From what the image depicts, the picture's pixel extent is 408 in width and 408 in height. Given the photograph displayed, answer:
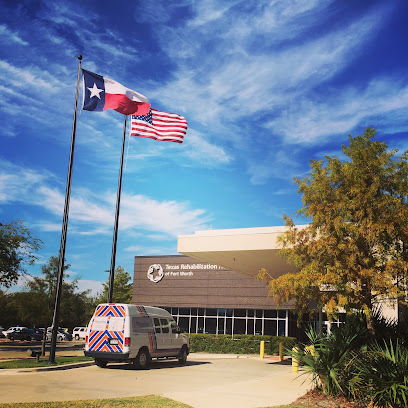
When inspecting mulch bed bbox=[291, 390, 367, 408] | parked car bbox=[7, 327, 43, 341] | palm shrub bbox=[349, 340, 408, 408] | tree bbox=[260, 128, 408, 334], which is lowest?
parked car bbox=[7, 327, 43, 341]

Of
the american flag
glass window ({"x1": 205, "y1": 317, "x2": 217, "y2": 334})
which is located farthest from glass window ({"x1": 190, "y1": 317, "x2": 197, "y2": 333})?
the american flag

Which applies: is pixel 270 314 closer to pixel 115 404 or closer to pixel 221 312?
pixel 221 312

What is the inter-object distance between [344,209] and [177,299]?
3997cm

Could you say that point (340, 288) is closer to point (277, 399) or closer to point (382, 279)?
point (382, 279)

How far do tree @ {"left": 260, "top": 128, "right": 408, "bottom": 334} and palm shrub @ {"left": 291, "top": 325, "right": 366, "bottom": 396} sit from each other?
935 millimetres

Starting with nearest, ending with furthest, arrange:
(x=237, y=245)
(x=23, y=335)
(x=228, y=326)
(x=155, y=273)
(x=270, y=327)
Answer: (x=237, y=245), (x=270, y=327), (x=228, y=326), (x=23, y=335), (x=155, y=273)

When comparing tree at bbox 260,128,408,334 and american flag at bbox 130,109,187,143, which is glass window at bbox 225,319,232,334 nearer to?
american flag at bbox 130,109,187,143

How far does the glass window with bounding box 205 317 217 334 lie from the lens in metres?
49.5

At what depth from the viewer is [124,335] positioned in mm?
17781

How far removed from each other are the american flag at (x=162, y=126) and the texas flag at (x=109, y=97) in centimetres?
69

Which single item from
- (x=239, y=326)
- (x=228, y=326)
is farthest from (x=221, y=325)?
(x=239, y=326)

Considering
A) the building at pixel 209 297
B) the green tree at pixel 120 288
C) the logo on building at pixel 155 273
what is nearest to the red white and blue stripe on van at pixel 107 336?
the building at pixel 209 297

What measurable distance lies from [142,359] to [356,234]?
959 cm

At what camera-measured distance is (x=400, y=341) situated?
43.7 feet
